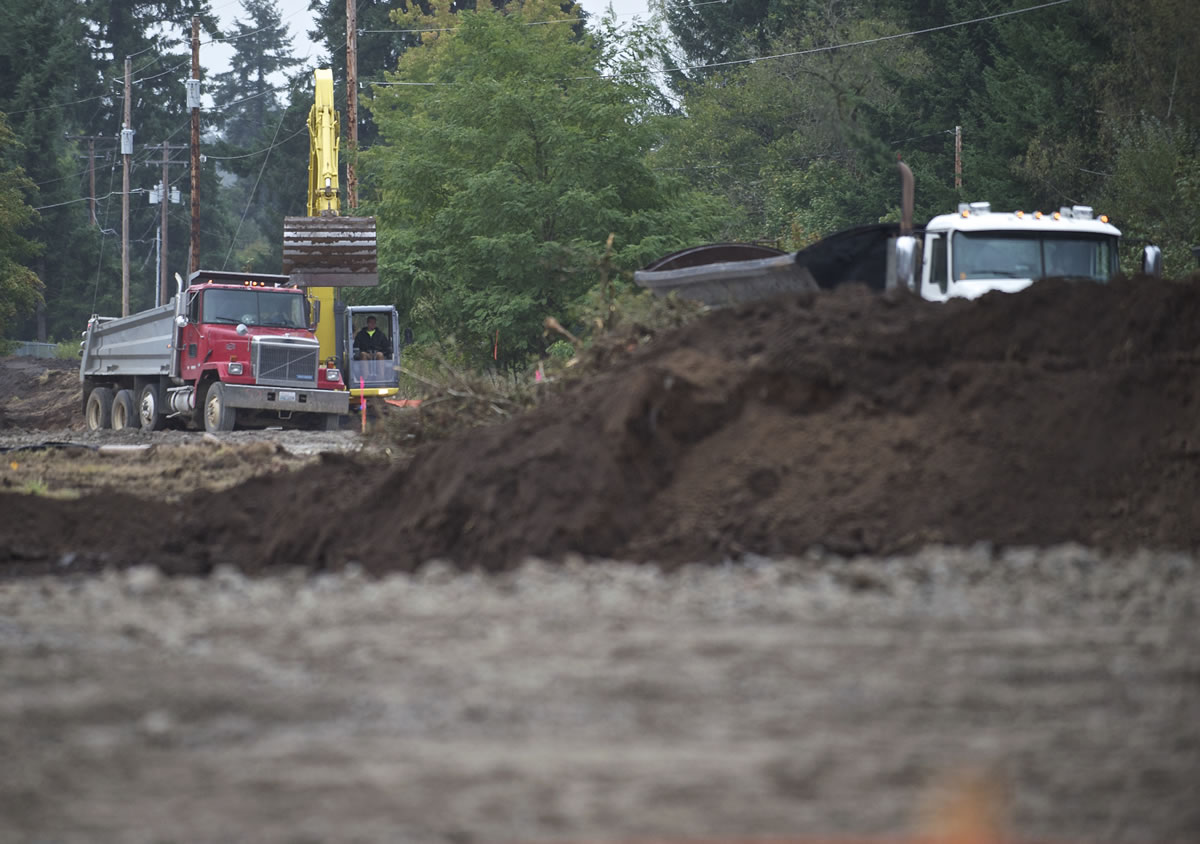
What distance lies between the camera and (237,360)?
28.0 meters

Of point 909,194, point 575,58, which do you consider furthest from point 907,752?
point 575,58

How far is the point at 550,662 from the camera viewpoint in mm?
6332

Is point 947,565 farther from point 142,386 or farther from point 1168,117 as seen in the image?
point 1168,117

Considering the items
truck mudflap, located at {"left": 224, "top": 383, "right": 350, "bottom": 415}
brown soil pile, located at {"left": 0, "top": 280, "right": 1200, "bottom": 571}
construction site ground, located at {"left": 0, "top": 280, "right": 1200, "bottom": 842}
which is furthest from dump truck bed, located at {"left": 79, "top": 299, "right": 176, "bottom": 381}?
brown soil pile, located at {"left": 0, "top": 280, "right": 1200, "bottom": 571}

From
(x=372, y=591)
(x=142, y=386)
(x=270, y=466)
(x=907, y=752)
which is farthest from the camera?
(x=142, y=386)

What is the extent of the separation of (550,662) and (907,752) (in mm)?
1755

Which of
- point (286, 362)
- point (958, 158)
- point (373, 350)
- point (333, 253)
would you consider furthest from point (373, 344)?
point (958, 158)

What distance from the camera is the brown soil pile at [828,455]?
9.77 meters

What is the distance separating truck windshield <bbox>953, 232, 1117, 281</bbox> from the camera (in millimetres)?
16547

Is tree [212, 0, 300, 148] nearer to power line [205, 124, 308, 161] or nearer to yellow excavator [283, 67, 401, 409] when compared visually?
power line [205, 124, 308, 161]

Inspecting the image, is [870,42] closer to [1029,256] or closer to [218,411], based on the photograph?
[218,411]

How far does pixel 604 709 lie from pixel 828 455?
16.8 ft

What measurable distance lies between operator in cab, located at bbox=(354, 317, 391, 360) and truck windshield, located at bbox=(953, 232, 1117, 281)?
16890 millimetres

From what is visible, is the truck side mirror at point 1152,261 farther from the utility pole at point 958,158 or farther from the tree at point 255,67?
the tree at point 255,67
